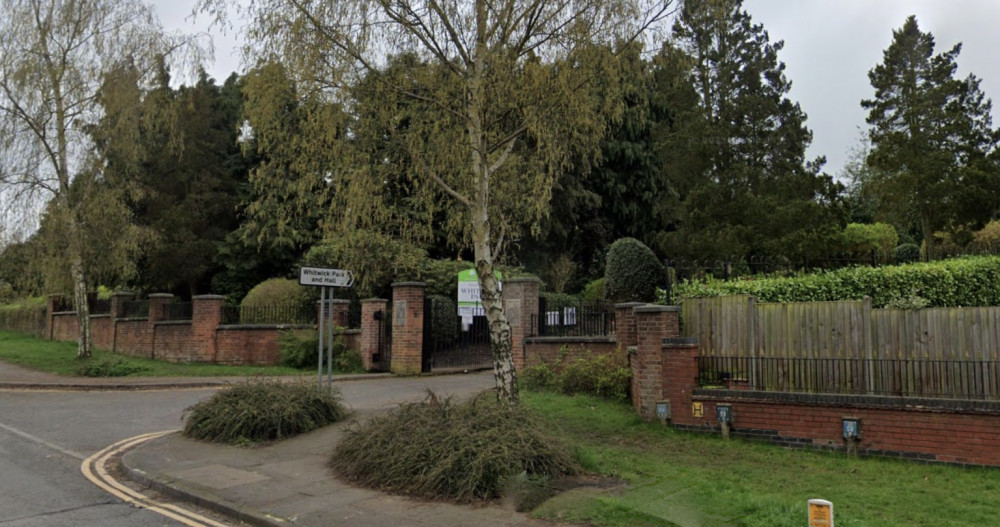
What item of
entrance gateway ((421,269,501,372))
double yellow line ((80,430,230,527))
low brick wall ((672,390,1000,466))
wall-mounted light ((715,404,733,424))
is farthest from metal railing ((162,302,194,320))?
wall-mounted light ((715,404,733,424))

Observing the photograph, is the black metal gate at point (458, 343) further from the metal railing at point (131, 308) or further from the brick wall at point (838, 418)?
the metal railing at point (131, 308)

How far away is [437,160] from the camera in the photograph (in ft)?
33.5

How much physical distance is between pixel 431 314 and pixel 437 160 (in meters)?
9.20

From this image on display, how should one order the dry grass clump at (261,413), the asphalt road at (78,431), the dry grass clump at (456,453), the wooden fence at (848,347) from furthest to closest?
the dry grass clump at (261,413), the wooden fence at (848,347), the dry grass clump at (456,453), the asphalt road at (78,431)

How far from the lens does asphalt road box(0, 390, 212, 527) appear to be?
6.54 metres

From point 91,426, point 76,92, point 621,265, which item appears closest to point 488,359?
point 621,265

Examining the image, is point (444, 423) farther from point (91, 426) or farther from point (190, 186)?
point (190, 186)

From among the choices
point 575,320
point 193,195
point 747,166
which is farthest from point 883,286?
point 193,195

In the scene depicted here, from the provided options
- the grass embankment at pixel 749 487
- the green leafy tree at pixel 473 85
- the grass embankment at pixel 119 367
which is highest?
the green leafy tree at pixel 473 85

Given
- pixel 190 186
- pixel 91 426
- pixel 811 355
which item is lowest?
pixel 91 426

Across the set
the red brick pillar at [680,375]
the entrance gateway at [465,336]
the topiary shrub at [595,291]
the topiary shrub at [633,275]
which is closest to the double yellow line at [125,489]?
the red brick pillar at [680,375]

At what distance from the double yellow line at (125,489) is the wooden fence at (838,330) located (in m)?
6.87

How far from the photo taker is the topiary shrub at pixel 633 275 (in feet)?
57.3

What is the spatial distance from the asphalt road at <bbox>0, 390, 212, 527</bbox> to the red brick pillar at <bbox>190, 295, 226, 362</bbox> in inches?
175
